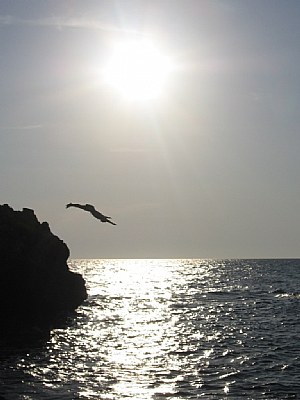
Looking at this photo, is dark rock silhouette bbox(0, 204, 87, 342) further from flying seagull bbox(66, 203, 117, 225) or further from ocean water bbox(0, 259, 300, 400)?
flying seagull bbox(66, 203, 117, 225)

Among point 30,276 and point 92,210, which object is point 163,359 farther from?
point 30,276

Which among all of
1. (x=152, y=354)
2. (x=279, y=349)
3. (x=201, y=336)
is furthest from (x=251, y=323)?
(x=152, y=354)

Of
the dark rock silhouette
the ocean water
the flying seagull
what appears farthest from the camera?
the dark rock silhouette

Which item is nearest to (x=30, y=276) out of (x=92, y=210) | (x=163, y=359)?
(x=163, y=359)

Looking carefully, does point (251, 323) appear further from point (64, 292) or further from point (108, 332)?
point (64, 292)

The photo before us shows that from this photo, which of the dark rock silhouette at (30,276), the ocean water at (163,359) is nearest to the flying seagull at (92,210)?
the ocean water at (163,359)

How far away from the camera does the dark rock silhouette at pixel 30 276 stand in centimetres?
5593

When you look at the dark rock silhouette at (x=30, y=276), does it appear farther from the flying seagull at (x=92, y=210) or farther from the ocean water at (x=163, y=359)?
the flying seagull at (x=92, y=210)

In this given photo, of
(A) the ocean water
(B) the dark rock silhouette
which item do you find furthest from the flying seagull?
(B) the dark rock silhouette

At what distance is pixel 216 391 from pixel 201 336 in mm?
19629

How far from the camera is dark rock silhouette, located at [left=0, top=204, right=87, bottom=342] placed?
183 ft

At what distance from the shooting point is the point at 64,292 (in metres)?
69.6

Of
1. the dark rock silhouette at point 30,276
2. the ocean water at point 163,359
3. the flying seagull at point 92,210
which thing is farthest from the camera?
the dark rock silhouette at point 30,276

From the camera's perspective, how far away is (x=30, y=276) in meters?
59.7
